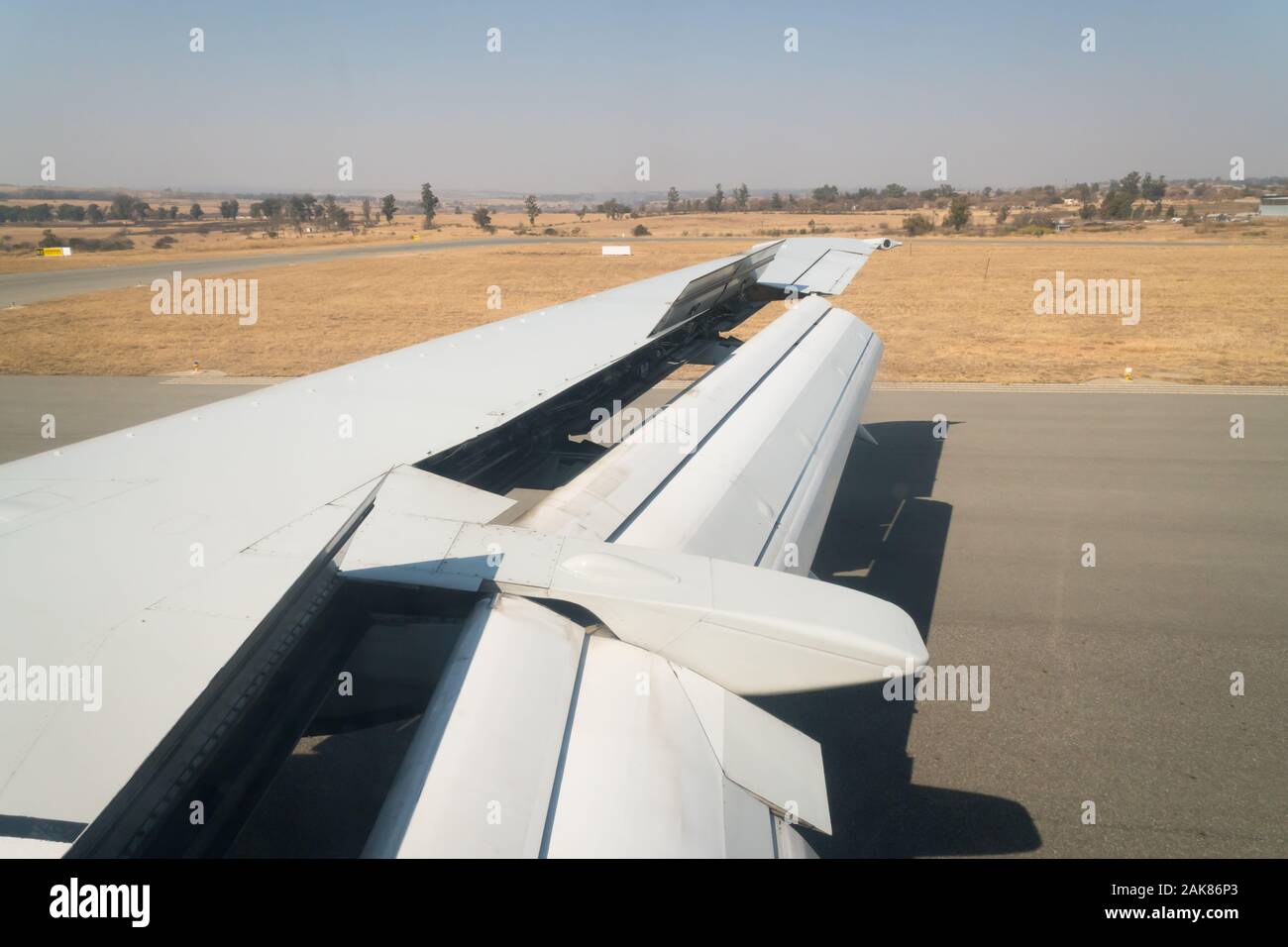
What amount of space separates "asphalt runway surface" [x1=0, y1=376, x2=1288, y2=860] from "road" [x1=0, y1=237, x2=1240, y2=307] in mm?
20775

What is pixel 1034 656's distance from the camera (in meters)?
5.41

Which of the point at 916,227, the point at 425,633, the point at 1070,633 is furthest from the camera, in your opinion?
the point at 916,227

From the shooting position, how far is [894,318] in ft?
64.7

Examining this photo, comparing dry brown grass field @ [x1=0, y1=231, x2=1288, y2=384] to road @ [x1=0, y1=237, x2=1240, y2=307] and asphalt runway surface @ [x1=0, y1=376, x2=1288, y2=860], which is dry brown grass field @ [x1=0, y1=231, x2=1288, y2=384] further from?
asphalt runway surface @ [x1=0, y1=376, x2=1288, y2=860]

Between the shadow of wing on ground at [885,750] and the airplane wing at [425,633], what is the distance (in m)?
0.45

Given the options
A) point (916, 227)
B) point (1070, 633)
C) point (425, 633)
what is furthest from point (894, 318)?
point (916, 227)

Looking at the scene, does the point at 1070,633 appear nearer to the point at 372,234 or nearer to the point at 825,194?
the point at 372,234

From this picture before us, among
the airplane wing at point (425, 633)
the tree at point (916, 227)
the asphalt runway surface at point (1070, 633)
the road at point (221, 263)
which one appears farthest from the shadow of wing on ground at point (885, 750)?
the tree at point (916, 227)

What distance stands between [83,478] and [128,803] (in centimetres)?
176

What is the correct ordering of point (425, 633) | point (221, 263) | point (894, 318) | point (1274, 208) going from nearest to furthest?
point (425, 633) → point (894, 318) → point (221, 263) → point (1274, 208)

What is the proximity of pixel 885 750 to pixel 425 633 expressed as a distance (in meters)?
2.87
